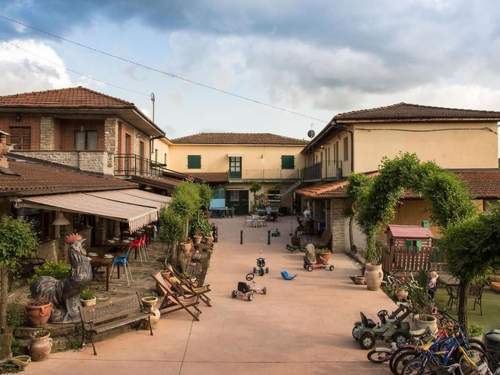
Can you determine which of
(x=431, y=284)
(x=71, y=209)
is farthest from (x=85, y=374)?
(x=431, y=284)

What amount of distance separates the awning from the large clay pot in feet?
20.9

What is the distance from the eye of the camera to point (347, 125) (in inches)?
795

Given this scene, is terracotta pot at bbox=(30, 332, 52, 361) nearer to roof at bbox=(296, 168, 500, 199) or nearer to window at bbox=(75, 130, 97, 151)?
roof at bbox=(296, 168, 500, 199)

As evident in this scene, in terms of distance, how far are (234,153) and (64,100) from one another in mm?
25685

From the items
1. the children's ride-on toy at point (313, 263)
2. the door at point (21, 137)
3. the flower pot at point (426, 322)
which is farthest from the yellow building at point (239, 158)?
the flower pot at point (426, 322)

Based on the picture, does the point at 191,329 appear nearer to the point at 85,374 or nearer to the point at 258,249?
the point at 85,374

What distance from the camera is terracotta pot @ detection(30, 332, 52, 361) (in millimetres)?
6664

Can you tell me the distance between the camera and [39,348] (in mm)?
6668

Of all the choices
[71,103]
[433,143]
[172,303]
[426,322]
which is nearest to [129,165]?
[71,103]

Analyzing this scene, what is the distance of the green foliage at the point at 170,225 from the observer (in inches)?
513

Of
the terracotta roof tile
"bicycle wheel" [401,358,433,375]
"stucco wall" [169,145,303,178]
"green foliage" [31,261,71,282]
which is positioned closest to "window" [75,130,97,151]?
the terracotta roof tile

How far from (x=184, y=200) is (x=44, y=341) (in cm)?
780

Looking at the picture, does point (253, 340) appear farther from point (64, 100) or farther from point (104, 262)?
point (64, 100)

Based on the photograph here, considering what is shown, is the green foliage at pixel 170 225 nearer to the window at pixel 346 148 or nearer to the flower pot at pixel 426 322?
the flower pot at pixel 426 322
